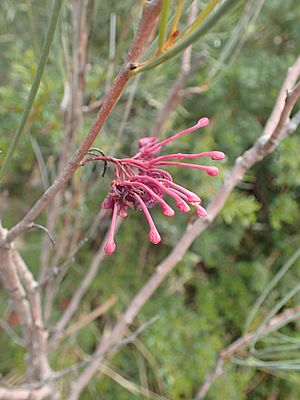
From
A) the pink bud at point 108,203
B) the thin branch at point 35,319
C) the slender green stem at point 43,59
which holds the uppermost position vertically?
the slender green stem at point 43,59

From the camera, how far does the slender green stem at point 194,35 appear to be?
0.50ft

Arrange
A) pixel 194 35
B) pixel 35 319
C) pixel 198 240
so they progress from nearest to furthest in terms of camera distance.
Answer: pixel 194 35
pixel 35 319
pixel 198 240

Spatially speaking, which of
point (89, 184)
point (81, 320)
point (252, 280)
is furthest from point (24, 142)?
point (252, 280)

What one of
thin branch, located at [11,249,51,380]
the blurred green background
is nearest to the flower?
thin branch, located at [11,249,51,380]

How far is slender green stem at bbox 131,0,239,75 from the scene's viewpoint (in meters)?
0.15

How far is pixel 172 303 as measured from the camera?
84 centimetres

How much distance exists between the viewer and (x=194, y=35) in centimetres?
17

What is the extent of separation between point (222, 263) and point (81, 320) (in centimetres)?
29

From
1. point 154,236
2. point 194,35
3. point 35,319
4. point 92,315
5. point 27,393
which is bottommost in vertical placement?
point 92,315

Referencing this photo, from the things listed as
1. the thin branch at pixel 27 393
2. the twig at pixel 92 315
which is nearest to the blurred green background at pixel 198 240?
the twig at pixel 92 315

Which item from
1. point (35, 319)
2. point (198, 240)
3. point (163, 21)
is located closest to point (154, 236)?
point (163, 21)

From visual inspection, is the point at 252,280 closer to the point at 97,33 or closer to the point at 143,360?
the point at 143,360

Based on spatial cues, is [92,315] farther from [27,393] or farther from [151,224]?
[151,224]

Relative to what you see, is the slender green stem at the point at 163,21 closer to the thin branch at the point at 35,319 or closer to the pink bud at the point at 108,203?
the pink bud at the point at 108,203
